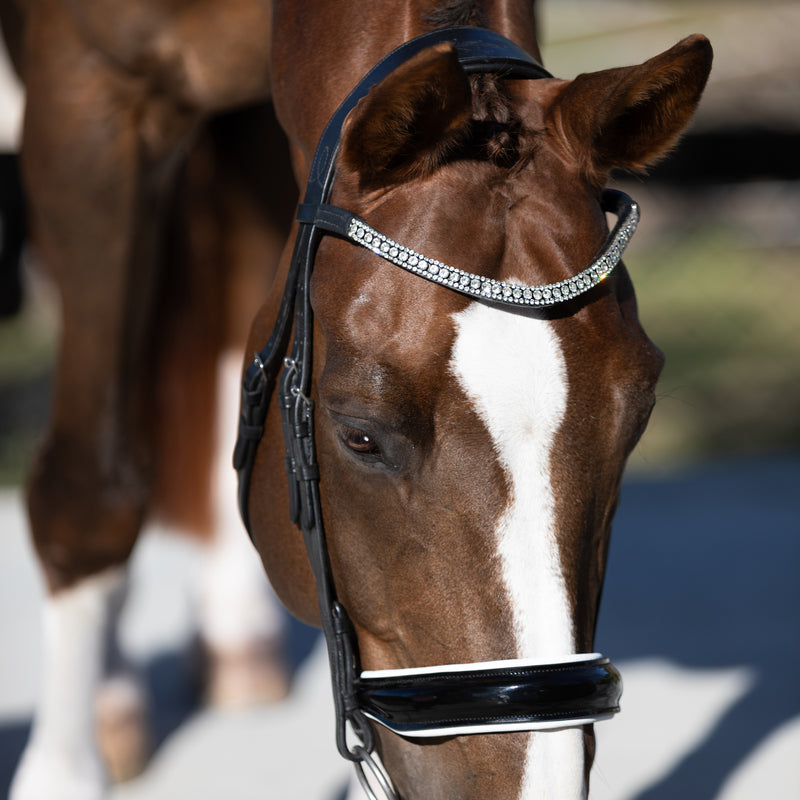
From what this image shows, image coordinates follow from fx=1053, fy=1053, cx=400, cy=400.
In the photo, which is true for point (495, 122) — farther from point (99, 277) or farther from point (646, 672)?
point (646, 672)

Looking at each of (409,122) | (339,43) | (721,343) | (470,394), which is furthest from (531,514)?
(721,343)

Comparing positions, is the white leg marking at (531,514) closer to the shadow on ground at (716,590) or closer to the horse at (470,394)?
the horse at (470,394)

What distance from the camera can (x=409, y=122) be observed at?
3.46 feet


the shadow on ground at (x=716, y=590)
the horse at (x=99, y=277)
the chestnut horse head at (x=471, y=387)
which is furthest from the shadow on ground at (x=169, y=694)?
the chestnut horse head at (x=471, y=387)

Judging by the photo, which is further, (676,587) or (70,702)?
(676,587)

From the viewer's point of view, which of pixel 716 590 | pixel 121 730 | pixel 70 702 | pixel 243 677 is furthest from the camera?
pixel 716 590

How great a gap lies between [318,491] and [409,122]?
412mm

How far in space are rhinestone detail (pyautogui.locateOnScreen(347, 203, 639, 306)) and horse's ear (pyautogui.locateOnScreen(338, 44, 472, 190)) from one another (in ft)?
0.21

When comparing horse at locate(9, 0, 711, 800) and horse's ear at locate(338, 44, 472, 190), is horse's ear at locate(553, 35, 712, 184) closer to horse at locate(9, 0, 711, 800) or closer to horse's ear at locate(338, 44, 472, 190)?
horse at locate(9, 0, 711, 800)

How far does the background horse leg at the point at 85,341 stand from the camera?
185cm

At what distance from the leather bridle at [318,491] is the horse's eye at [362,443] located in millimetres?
102

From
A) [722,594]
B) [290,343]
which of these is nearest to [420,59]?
[290,343]

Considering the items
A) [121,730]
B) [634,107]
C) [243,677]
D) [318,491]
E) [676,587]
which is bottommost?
[676,587]

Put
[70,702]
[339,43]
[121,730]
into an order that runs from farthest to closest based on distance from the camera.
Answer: [121,730]
[70,702]
[339,43]
